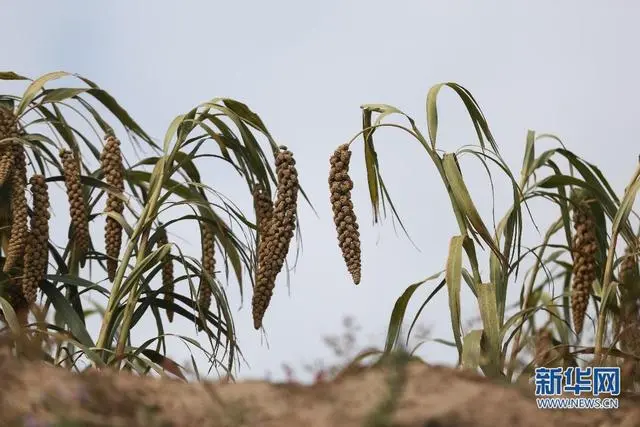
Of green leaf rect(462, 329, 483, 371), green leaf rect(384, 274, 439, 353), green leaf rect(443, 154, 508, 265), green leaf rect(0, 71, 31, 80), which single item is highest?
green leaf rect(0, 71, 31, 80)

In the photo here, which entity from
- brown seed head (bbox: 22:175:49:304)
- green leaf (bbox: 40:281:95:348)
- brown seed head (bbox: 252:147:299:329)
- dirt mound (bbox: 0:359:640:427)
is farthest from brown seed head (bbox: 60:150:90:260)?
dirt mound (bbox: 0:359:640:427)

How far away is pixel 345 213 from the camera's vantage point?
3.12 metres

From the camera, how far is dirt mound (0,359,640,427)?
1.64 metres

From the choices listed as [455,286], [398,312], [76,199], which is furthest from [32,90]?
[455,286]

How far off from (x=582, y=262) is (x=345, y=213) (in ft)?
3.79

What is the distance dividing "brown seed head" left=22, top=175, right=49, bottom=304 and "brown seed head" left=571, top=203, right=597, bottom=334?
185cm

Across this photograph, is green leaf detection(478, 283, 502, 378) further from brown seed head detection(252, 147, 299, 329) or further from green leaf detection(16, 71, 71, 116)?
green leaf detection(16, 71, 71, 116)

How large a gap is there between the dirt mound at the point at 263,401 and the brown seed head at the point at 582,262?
6.11ft

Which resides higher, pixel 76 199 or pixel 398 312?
pixel 76 199

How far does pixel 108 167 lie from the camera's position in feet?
12.1

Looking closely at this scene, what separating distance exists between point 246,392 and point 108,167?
2.01 metres

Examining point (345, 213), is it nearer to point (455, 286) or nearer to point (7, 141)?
point (455, 286)

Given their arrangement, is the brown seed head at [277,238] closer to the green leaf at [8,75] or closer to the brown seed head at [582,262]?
the brown seed head at [582,262]

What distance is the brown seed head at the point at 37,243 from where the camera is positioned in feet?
11.4
